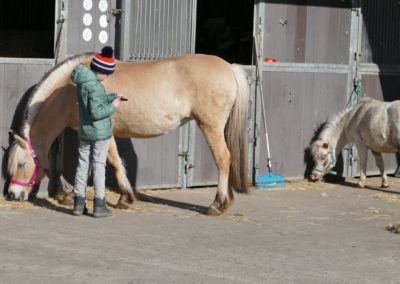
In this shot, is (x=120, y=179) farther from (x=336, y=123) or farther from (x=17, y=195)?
(x=336, y=123)

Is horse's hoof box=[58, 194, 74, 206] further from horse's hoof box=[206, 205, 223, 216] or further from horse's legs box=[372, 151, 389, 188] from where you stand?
horse's legs box=[372, 151, 389, 188]

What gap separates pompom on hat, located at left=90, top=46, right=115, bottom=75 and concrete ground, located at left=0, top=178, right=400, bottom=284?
1.39m

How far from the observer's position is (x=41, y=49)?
454 inches

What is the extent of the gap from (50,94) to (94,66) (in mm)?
907

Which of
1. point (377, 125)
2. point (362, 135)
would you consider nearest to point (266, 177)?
point (362, 135)

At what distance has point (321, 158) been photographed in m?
12.4

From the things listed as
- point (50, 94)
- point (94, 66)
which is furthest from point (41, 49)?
point (94, 66)

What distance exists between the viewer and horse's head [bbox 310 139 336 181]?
1242cm

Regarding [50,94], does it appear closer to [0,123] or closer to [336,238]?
[0,123]

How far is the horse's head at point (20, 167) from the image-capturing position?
30.5ft

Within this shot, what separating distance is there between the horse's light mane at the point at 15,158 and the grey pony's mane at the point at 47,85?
15 cm

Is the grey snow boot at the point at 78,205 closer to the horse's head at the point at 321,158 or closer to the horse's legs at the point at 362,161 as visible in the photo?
the horse's head at the point at 321,158

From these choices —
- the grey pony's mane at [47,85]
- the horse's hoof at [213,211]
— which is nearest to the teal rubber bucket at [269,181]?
the horse's hoof at [213,211]

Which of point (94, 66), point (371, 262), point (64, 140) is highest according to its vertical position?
point (94, 66)
